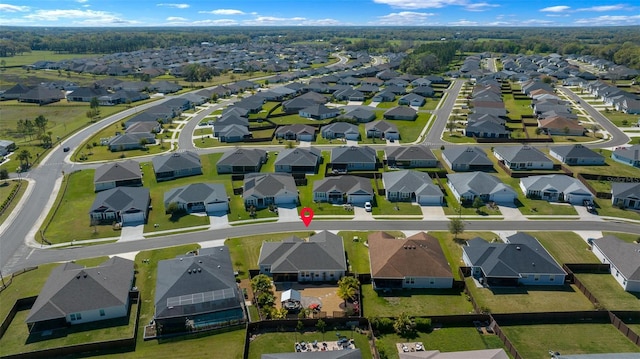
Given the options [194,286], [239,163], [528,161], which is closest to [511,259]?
[194,286]

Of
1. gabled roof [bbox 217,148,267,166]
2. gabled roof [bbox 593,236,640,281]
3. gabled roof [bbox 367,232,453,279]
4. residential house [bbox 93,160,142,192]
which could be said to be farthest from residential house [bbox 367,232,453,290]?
residential house [bbox 93,160,142,192]

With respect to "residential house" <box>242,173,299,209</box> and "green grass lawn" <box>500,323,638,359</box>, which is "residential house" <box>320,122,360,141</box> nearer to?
"residential house" <box>242,173,299,209</box>

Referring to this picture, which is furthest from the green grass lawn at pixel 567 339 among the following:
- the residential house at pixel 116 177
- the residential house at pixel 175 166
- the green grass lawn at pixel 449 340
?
the residential house at pixel 116 177

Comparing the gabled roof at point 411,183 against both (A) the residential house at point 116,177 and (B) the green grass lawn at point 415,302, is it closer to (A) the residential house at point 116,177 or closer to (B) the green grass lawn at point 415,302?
(B) the green grass lawn at point 415,302

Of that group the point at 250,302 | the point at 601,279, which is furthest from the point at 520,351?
Answer: the point at 250,302

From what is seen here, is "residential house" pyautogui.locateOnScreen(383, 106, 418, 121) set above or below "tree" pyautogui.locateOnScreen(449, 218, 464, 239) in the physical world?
above

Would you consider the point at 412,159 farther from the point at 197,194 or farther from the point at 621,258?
the point at 197,194

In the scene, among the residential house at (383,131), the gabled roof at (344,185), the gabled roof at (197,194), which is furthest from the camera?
the residential house at (383,131)
